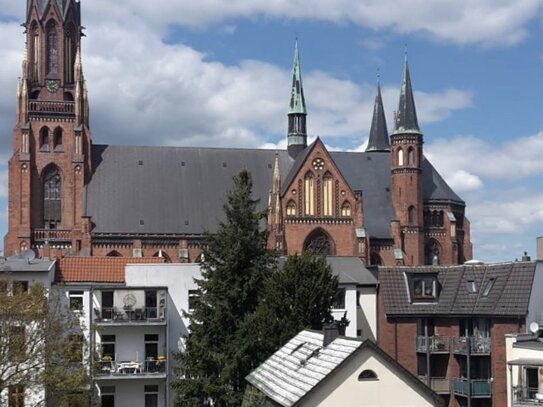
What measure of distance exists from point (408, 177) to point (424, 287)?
39969mm

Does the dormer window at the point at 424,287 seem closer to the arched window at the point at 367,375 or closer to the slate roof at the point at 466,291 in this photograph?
the slate roof at the point at 466,291

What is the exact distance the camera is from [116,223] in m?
90.8

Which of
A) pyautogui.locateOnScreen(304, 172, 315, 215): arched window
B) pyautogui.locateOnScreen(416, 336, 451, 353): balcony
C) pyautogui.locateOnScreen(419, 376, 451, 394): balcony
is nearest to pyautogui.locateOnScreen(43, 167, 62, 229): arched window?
pyautogui.locateOnScreen(304, 172, 315, 215): arched window

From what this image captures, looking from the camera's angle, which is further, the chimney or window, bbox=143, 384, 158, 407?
window, bbox=143, 384, 158, 407

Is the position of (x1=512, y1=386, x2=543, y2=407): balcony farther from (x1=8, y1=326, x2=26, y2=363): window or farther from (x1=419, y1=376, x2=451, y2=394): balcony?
(x1=8, y1=326, x2=26, y2=363): window

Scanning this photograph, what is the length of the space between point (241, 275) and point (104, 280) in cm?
1365

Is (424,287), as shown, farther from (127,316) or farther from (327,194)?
(327,194)

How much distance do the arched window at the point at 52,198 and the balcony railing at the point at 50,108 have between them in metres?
5.53

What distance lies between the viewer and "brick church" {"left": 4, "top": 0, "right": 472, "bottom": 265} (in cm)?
8988

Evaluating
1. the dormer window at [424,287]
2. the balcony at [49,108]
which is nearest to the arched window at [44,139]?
the balcony at [49,108]

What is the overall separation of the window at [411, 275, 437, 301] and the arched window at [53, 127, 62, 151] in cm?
4774

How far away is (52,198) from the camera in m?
91.6

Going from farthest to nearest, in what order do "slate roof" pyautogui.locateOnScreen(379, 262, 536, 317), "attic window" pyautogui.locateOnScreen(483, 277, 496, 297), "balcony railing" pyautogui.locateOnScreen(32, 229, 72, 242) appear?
"balcony railing" pyautogui.locateOnScreen(32, 229, 72, 242)
"attic window" pyautogui.locateOnScreen(483, 277, 496, 297)
"slate roof" pyautogui.locateOnScreen(379, 262, 536, 317)

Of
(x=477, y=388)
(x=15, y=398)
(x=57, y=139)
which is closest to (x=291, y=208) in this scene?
(x=57, y=139)
